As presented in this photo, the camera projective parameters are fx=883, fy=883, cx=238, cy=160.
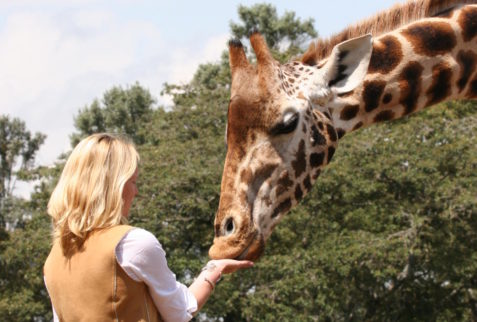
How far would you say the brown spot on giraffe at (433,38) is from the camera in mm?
4945

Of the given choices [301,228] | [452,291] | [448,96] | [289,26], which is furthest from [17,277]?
[448,96]

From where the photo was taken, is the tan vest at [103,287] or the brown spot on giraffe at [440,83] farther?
the brown spot on giraffe at [440,83]

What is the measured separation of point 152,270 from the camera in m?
3.13

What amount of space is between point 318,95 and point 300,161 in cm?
38

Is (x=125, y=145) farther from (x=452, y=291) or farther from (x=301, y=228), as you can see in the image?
(x=452, y=291)

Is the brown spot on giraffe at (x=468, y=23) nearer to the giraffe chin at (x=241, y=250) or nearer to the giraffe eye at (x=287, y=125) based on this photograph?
the giraffe eye at (x=287, y=125)

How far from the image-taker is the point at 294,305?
1809 centimetres

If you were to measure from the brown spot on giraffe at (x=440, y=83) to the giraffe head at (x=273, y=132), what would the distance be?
1.54 feet

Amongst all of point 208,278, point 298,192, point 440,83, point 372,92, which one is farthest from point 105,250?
point 440,83

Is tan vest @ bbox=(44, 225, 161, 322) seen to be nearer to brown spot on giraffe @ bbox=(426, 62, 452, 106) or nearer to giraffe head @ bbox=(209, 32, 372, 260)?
giraffe head @ bbox=(209, 32, 372, 260)

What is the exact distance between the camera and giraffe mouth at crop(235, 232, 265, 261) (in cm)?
431

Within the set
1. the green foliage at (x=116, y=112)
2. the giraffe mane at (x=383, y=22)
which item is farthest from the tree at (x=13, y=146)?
the giraffe mane at (x=383, y=22)

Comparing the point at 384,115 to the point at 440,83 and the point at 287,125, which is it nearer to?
the point at 440,83

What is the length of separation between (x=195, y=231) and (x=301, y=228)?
287cm
